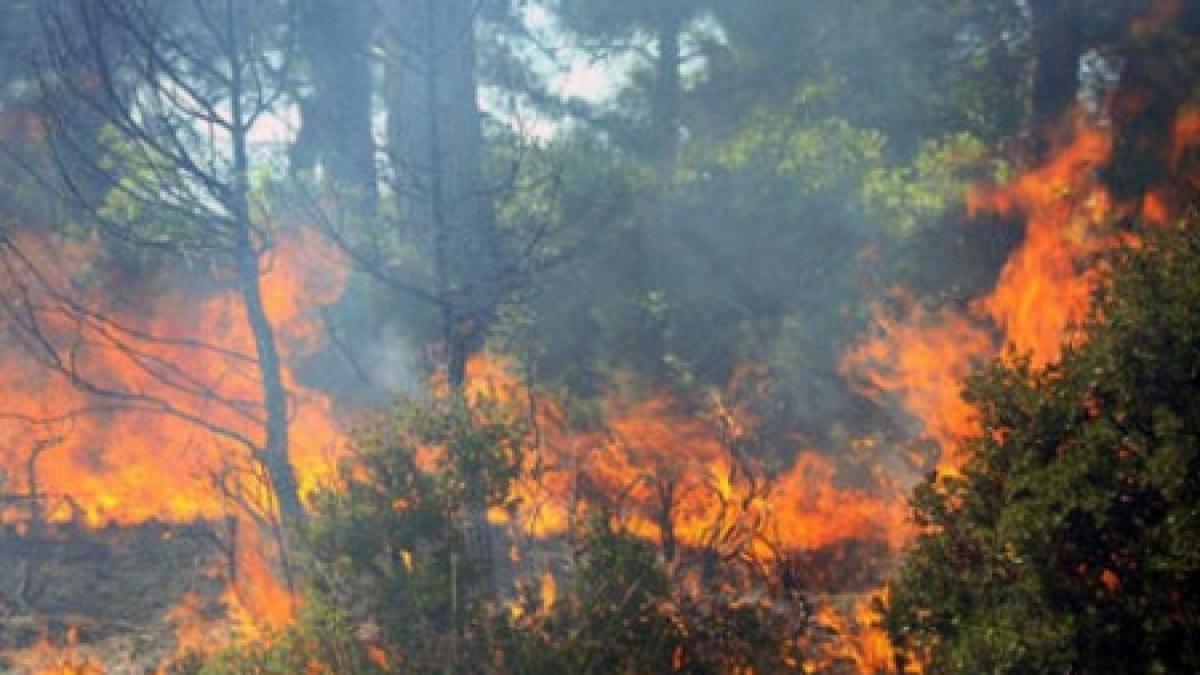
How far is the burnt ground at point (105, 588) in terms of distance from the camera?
9414mm

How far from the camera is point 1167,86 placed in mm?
9367

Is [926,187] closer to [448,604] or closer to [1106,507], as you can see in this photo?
[1106,507]

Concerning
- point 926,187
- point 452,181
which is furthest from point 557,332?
point 926,187

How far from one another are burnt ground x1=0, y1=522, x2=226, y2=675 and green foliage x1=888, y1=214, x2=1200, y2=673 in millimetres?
6654

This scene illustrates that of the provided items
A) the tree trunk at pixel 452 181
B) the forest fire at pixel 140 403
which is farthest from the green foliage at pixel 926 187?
the forest fire at pixel 140 403

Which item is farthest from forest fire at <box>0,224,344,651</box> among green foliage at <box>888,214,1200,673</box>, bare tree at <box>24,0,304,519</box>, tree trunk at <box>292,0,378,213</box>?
green foliage at <box>888,214,1200,673</box>

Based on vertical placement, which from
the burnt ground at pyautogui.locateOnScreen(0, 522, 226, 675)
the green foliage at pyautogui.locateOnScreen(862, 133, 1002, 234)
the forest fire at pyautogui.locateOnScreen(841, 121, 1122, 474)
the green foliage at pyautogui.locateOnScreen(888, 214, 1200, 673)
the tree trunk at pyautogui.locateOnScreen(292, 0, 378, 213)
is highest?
the tree trunk at pyautogui.locateOnScreen(292, 0, 378, 213)

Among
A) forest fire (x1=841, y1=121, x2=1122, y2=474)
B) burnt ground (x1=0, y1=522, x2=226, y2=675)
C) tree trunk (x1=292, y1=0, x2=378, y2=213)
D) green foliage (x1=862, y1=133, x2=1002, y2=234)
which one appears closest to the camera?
forest fire (x1=841, y1=121, x2=1122, y2=474)

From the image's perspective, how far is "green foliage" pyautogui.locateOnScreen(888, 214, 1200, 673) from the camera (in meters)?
4.20

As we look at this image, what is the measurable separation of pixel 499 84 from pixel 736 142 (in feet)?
26.7

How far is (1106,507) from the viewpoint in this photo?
424 cm

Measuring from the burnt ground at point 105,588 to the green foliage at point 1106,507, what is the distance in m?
6.65

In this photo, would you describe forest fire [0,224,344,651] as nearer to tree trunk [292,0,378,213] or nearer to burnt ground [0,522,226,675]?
burnt ground [0,522,226,675]

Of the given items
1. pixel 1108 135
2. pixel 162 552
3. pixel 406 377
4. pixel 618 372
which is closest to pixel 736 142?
pixel 618 372
